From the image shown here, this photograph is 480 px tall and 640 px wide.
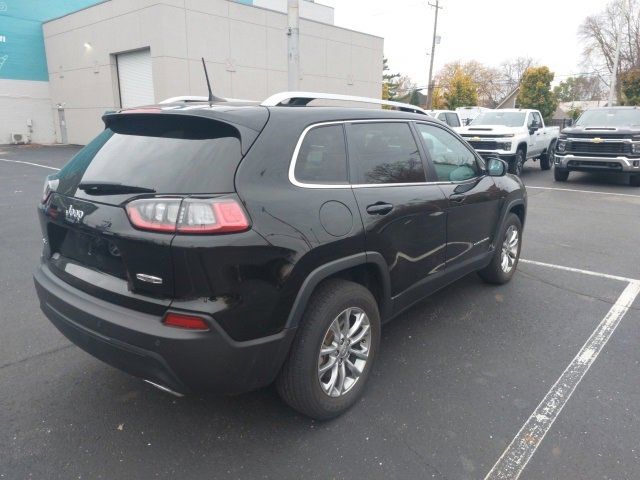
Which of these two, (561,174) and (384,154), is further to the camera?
(561,174)

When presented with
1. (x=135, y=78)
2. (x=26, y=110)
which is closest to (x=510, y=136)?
(x=135, y=78)

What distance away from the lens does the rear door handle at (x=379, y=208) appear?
293cm

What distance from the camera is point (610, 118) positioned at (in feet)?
41.4

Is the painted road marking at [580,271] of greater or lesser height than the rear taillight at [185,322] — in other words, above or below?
below

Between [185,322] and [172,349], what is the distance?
14 centimetres

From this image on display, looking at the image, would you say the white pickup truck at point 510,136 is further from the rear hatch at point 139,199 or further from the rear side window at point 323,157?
the rear hatch at point 139,199

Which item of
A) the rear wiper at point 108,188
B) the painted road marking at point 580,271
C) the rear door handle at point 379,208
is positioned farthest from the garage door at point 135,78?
the rear door handle at point 379,208

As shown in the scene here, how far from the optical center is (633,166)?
11484 millimetres

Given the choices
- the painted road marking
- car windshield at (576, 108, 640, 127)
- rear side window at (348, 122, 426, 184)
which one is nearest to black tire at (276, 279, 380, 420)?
rear side window at (348, 122, 426, 184)

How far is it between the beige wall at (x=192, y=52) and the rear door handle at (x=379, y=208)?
19.9 m

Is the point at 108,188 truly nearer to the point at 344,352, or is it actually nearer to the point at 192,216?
the point at 192,216

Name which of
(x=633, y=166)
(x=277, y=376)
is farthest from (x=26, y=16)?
(x=277, y=376)

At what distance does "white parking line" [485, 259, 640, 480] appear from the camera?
2.49 m

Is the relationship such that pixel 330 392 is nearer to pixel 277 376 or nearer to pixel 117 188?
pixel 277 376
